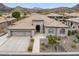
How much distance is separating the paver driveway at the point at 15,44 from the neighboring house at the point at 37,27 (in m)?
0.08

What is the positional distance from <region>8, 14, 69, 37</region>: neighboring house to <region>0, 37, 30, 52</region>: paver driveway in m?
0.08

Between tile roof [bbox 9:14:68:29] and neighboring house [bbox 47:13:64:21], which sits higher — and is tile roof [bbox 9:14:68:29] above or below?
below

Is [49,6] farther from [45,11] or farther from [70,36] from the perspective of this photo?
[70,36]

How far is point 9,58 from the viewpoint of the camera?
2.97 meters

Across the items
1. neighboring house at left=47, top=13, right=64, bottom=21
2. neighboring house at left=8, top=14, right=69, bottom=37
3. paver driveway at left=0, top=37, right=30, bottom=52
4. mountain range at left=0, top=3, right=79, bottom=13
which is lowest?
paver driveway at left=0, top=37, right=30, bottom=52

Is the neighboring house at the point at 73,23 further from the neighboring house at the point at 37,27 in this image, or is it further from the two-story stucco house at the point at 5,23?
the two-story stucco house at the point at 5,23

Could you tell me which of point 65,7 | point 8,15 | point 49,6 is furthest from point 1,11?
point 65,7

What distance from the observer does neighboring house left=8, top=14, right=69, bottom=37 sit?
287cm

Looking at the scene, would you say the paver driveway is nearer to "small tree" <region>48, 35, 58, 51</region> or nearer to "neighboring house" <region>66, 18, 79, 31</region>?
"small tree" <region>48, 35, 58, 51</region>

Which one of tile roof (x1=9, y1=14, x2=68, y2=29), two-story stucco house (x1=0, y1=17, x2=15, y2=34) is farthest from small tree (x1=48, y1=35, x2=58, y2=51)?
two-story stucco house (x1=0, y1=17, x2=15, y2=34)

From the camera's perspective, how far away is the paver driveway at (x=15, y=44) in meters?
2.89

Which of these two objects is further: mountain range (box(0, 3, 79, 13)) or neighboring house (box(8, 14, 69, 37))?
mountain range (box(0, 3, 79, 13))

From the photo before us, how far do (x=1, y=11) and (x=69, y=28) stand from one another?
3.56ft

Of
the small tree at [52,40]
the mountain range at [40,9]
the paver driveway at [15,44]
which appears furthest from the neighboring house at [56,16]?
the paver driveway at [15,44]
